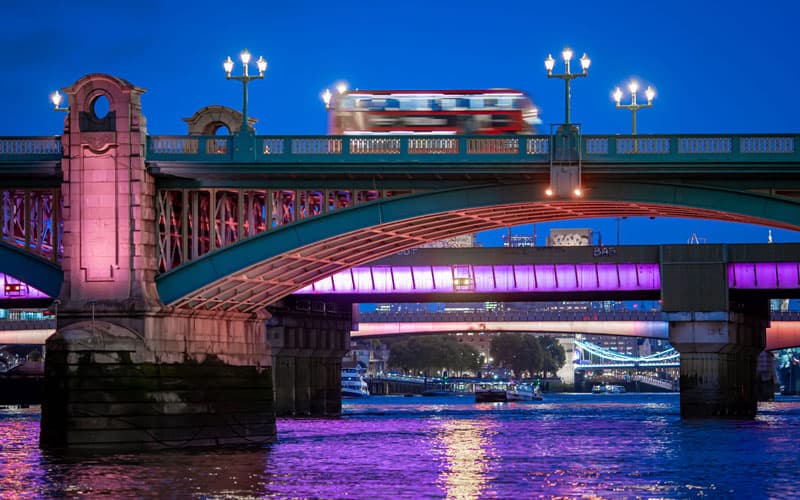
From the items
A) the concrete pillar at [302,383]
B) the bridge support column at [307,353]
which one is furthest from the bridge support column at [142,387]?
the concrete pillar at [302,383]

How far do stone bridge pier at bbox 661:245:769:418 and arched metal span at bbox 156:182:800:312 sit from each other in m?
34.7

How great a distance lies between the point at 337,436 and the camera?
76688mm

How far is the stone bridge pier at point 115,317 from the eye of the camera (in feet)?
182

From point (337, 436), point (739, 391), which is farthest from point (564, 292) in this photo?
point (337, 436)

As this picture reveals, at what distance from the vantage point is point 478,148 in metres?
57.7

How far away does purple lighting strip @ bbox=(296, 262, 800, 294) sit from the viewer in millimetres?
102250

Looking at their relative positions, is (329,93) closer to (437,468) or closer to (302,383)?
(437,468)

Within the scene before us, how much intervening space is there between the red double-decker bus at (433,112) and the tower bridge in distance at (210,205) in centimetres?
736

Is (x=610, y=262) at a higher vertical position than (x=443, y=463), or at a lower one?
higher

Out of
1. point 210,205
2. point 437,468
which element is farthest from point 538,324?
point 437,468

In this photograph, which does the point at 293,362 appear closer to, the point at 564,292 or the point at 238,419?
the point at 564,292

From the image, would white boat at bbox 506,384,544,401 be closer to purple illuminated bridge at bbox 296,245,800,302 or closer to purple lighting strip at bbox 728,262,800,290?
purple illuminated bridge at bbox 296,245,800,302

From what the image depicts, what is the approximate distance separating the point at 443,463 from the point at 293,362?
170 ft

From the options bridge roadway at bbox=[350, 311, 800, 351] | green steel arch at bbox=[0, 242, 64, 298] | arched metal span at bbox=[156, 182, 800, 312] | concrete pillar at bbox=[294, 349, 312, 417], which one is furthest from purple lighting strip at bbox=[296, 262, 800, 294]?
bridge roadway at bbox=[350, 311, 800, 351]
